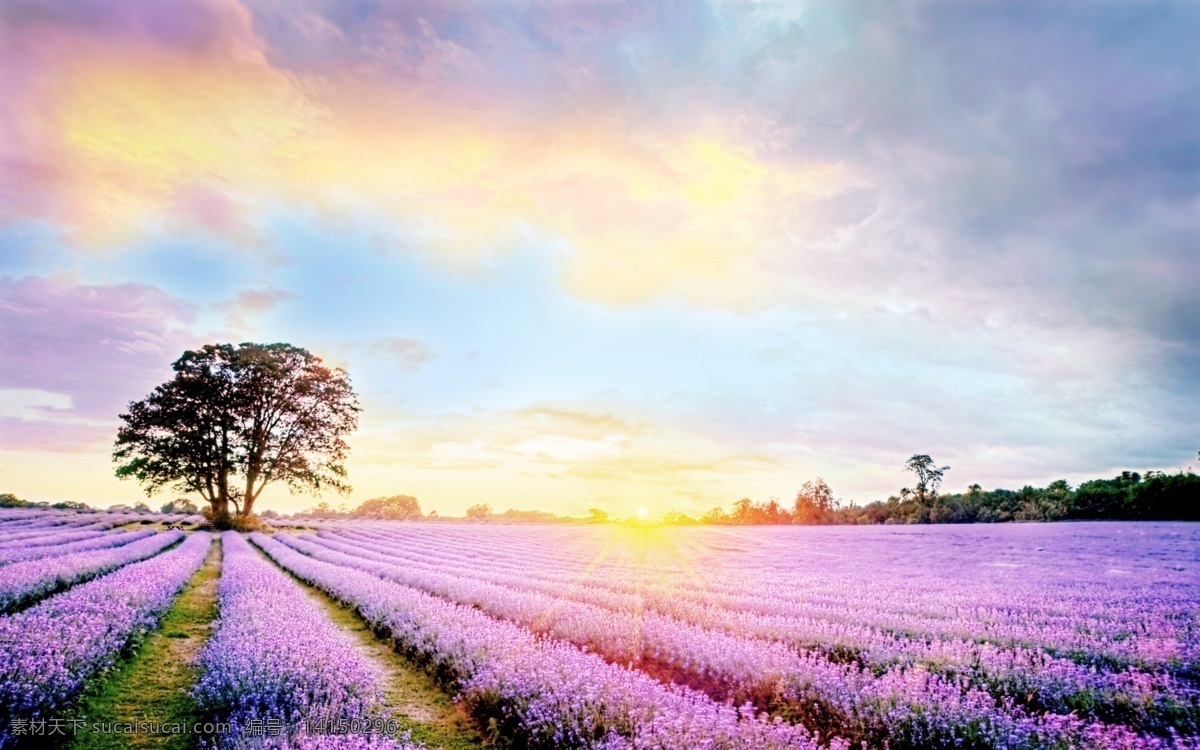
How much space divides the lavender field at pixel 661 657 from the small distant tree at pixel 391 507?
72.0 m

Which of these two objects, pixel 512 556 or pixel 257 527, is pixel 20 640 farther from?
pixel 257 527

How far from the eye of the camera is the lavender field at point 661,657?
3744mm

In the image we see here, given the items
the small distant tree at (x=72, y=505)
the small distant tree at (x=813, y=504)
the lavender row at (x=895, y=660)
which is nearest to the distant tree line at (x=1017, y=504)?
the small distant tree at (x=813, y=504)

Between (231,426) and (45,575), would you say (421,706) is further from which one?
(231,426)

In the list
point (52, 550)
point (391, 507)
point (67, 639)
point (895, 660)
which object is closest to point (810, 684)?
point (895, 660)

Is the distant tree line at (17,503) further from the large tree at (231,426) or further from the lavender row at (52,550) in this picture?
the lavender row at (52,550)

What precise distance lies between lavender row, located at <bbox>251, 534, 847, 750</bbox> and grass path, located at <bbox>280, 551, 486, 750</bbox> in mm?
172

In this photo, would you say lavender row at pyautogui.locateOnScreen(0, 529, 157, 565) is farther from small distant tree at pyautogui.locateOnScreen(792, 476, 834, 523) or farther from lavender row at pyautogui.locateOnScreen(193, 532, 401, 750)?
small distant tree at pyautogui.locateOnScreen(792, 476, 834, 523)

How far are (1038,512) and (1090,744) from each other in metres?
43.2

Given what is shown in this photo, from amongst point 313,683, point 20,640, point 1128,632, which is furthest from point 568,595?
point 1128,632

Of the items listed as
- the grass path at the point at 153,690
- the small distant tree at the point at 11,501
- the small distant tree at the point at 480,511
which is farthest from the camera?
the small distant tree at the point at 480,511

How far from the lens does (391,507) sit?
80375 millimetres

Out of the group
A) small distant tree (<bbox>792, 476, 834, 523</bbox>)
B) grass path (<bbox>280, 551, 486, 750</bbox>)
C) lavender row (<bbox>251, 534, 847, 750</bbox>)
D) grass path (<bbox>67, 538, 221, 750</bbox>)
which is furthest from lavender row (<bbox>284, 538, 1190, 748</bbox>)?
small distant tree (<bbox>792, 476, 834, 523</bbox>)

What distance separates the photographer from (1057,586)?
35.2ft
